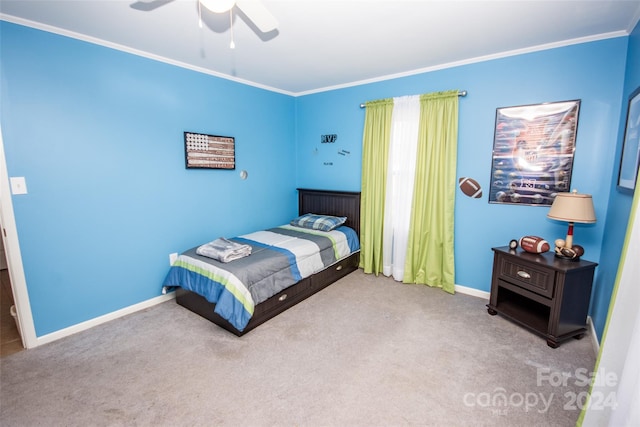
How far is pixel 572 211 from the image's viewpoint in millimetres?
2217


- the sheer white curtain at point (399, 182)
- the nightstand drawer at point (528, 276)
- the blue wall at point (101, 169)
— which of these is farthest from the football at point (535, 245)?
the blue wall at point (101, 169)

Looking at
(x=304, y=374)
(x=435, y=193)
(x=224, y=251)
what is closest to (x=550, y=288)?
(x=435, y=193)

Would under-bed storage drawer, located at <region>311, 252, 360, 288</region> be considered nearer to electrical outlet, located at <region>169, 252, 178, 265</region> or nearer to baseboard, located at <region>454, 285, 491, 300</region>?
baseboard, located at <region>454, 285, 491, 300</region>

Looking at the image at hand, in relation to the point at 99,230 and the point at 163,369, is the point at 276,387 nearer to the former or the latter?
the point at 163,369

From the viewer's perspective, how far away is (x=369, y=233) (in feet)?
12.3

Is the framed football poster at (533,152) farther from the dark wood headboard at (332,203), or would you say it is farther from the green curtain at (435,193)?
the dark wood headboard at (332,203)

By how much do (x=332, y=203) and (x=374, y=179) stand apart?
0.74m

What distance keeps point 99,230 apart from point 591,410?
11.4 ft

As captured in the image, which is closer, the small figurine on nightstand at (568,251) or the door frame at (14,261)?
the door frame at (14,261)

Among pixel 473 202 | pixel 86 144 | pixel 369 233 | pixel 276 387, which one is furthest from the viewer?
pixel 369 233

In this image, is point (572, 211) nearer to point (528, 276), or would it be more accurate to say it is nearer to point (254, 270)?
point (528, 276)

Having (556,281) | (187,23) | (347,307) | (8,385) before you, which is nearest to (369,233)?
(347,307)

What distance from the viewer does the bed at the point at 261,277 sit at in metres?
2.40

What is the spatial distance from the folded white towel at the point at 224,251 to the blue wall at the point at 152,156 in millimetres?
514
